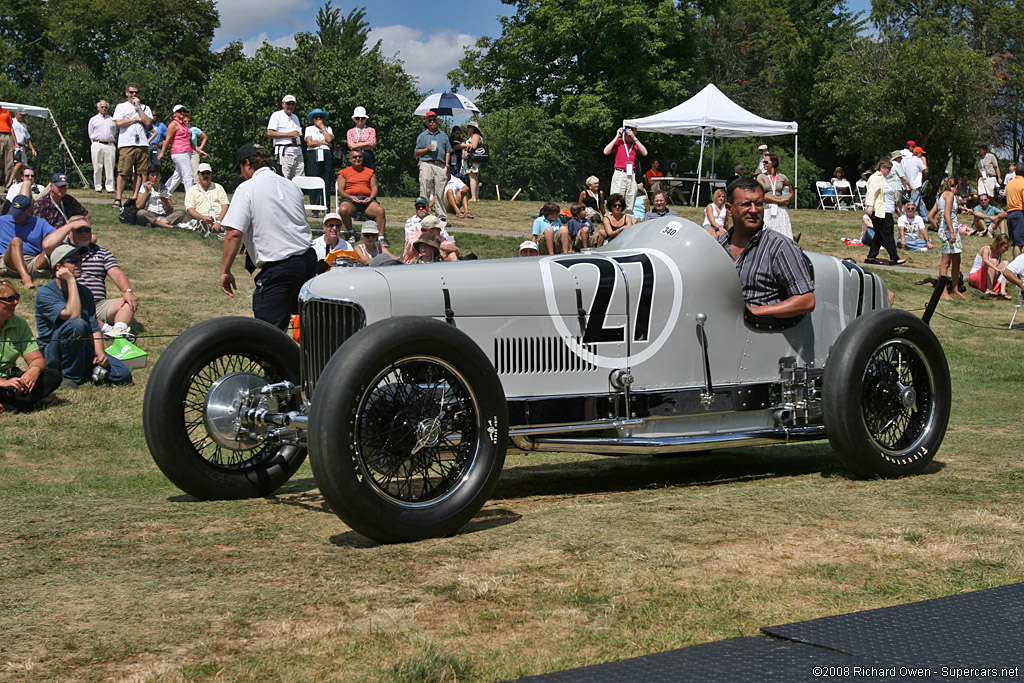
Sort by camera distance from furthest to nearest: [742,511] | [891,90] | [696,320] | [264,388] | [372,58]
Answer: [372,58] → [891,90] → [696,320] → [264,388] → [742,511]

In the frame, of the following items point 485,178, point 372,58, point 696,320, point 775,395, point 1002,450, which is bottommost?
point 1002,450

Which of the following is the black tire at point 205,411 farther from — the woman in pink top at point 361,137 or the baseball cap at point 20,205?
the woman in pink top at point 361,137

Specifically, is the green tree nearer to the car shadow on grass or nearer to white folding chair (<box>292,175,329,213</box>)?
white folding chair (<box>292,175,329,213</box>)

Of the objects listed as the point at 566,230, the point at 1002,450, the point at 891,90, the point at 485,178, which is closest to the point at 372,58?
the point at 485,178

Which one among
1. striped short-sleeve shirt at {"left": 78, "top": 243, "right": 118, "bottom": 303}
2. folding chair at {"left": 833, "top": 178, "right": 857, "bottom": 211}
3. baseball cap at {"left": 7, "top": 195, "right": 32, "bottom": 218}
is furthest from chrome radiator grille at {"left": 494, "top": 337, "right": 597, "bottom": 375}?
folding chair at {"left": 833, "top": 178, "right": 857, "bottom": 211}

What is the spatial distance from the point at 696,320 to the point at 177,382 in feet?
9.70

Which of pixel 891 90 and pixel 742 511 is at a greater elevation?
pixel 891 90

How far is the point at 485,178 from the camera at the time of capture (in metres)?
48.2

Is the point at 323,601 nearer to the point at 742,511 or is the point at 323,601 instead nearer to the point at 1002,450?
the point at 742,511

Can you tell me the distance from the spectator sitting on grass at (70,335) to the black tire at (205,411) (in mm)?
4262

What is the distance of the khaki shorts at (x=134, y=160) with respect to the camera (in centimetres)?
1922

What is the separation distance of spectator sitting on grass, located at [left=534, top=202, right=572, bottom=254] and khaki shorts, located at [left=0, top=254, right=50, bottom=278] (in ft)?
21.0

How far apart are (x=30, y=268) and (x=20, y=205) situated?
90 centimetres

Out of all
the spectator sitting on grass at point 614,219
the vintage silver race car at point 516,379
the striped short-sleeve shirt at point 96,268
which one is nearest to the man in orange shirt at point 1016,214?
the spectator sitting on grass at point 614,219
